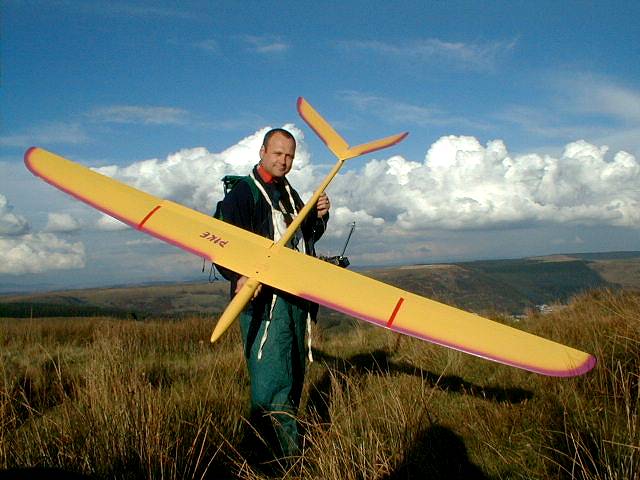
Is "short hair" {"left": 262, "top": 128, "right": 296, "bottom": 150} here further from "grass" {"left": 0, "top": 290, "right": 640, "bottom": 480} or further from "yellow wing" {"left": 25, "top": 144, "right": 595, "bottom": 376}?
"grass" {"left": 0, "top": 290, "right": 640, "bottom": 480}

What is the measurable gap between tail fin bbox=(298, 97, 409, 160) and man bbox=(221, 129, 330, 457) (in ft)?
6.38

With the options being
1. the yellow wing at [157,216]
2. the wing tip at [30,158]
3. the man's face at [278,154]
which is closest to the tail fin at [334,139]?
the man's face at [278,154]

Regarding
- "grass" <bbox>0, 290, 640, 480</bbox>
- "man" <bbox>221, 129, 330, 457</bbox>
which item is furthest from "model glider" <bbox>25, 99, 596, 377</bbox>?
"grass" <bbox>0, 290, 640, 480</bbox>

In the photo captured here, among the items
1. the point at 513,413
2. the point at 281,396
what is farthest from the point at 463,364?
the point at 281,396

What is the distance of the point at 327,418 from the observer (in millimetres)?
4543

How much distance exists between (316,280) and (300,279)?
146mm

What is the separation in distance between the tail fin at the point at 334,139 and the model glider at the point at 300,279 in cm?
193

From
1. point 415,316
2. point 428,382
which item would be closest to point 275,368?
point 415,316

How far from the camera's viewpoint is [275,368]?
141 inches

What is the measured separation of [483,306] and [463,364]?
18.1 feet

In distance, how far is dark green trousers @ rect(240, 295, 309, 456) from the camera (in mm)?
3494

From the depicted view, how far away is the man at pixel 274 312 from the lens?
358 centimetres

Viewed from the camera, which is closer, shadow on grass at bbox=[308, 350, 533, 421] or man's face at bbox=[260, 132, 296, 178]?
man's face at bbox=[260, 132, 296, 178]

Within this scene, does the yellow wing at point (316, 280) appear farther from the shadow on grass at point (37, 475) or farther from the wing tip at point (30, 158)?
the shadow on grass at point (37, 475)
